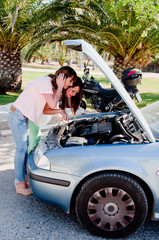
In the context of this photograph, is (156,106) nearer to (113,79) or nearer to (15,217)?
(113,79)

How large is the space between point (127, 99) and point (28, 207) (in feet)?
5.55

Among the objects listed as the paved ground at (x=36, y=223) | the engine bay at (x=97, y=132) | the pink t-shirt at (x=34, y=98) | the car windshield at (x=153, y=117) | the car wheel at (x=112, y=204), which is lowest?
the paved ground at (x=36, y=223)

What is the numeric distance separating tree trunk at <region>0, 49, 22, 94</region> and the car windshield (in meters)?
9.08

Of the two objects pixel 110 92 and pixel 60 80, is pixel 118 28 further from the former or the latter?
pixel 60 80

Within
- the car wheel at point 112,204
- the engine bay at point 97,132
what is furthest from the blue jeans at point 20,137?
the car wheel at point 112,204

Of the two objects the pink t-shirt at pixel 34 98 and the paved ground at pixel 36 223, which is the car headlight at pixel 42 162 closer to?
the pink t-shirt at pixel 34 98

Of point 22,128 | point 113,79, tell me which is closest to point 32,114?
point 22,128

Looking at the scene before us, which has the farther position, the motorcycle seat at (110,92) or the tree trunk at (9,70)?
the tree trunk at (9,70)

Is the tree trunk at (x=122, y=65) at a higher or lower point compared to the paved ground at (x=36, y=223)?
higher

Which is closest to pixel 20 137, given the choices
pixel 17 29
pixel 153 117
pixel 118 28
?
pixel 153 117

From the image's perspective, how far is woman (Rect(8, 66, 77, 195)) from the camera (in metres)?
3.03

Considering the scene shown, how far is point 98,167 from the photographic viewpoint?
8.14 feet

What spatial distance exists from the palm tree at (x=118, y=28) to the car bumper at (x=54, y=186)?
6729mm

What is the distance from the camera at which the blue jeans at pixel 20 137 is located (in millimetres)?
3201
